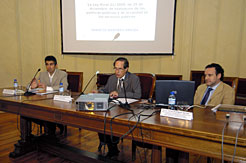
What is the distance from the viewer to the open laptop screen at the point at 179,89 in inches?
58.5

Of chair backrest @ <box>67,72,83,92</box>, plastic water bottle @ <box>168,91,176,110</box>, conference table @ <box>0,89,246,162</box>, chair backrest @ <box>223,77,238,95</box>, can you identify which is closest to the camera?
conference table @ <box>0,89,246,162</box>

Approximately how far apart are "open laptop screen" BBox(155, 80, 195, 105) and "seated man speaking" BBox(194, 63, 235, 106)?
62 centimetres

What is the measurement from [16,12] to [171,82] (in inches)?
168

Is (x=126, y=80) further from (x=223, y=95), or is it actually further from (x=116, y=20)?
(x=116, y=20)

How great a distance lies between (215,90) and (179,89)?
0.73 m

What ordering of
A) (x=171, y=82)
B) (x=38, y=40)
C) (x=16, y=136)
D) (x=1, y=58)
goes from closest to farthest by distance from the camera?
1. (x=171, y=82)
2. (x=16, y=136)
3. (x=1, y=58)
4. (x=38, y=40)

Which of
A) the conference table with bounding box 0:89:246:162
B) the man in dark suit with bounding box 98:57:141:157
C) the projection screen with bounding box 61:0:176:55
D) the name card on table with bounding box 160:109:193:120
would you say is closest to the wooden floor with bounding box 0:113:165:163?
the man in dark suit with bounding box 98:57:141:157

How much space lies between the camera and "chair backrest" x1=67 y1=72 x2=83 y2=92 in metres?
A: 2.83

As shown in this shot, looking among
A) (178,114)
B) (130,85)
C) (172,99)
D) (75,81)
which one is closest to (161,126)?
(178,114)

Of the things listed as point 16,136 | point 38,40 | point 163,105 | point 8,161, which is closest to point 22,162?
point 8,161

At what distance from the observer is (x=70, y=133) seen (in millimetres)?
3059

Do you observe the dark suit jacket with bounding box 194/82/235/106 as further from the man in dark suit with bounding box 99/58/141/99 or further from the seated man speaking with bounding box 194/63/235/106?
the man in dark suit with bounding box 99/58/141/99

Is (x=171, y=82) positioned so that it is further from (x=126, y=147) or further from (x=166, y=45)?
(x=166, y=45)

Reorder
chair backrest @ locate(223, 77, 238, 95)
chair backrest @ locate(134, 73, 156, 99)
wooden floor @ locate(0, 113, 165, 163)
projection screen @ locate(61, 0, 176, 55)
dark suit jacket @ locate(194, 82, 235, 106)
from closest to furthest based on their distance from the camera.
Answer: dark suit jacket @ locate(194, 82, 235, 106), chair backrest @ locate(223, 77, 238, 95), wooden floor @ locate(0, 113, 165, 163), chair backrest @ locate(134, 73, 156, 99), projection screen @ locate(61, 0, 176, 55)
